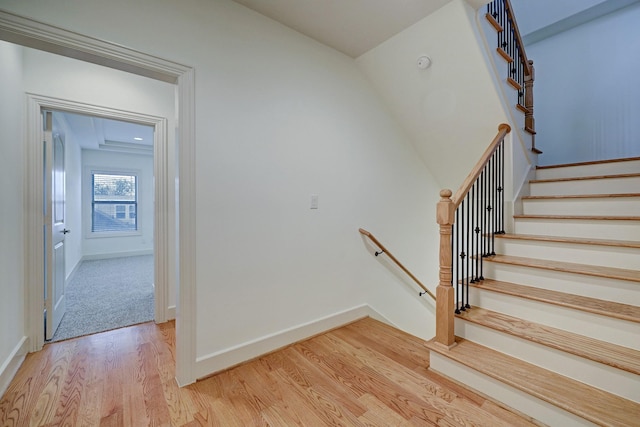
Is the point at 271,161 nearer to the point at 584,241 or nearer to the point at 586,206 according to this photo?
the point at 584,241

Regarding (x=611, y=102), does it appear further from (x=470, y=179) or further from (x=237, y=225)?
(x=237, y=225)

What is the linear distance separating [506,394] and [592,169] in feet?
8.25

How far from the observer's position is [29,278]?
206 cm

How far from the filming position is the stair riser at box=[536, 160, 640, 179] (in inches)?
97.4

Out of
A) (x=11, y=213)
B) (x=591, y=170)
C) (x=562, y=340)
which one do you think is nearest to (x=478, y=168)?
(x=562, y=340)

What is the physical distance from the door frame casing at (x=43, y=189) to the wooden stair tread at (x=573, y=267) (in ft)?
9.79

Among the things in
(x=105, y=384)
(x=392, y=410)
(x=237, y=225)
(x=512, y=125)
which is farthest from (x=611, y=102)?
(x=105, y=384)

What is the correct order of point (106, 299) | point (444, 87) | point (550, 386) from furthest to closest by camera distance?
1. point (106, 299)
2. point (444, 87)
3. point (550, 386)

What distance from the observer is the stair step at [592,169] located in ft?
8.11

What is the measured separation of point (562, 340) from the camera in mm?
1532

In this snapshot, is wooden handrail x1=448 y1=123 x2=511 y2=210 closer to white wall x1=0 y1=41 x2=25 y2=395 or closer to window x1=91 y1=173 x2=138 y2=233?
white wall x1=0 y1=41 x2=25 y2=395

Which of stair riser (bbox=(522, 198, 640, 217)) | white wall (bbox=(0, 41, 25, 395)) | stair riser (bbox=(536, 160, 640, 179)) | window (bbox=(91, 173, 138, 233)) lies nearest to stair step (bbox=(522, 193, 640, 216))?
stair riser (bbox=(522, 198, 640, 217))

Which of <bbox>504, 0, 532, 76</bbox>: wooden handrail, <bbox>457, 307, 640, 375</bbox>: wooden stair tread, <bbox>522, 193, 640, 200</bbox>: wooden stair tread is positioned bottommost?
<bbox>457, 307, 640, 375</bbox>: wooden stair tread

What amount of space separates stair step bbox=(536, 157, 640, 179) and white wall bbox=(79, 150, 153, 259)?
7.77 meters
